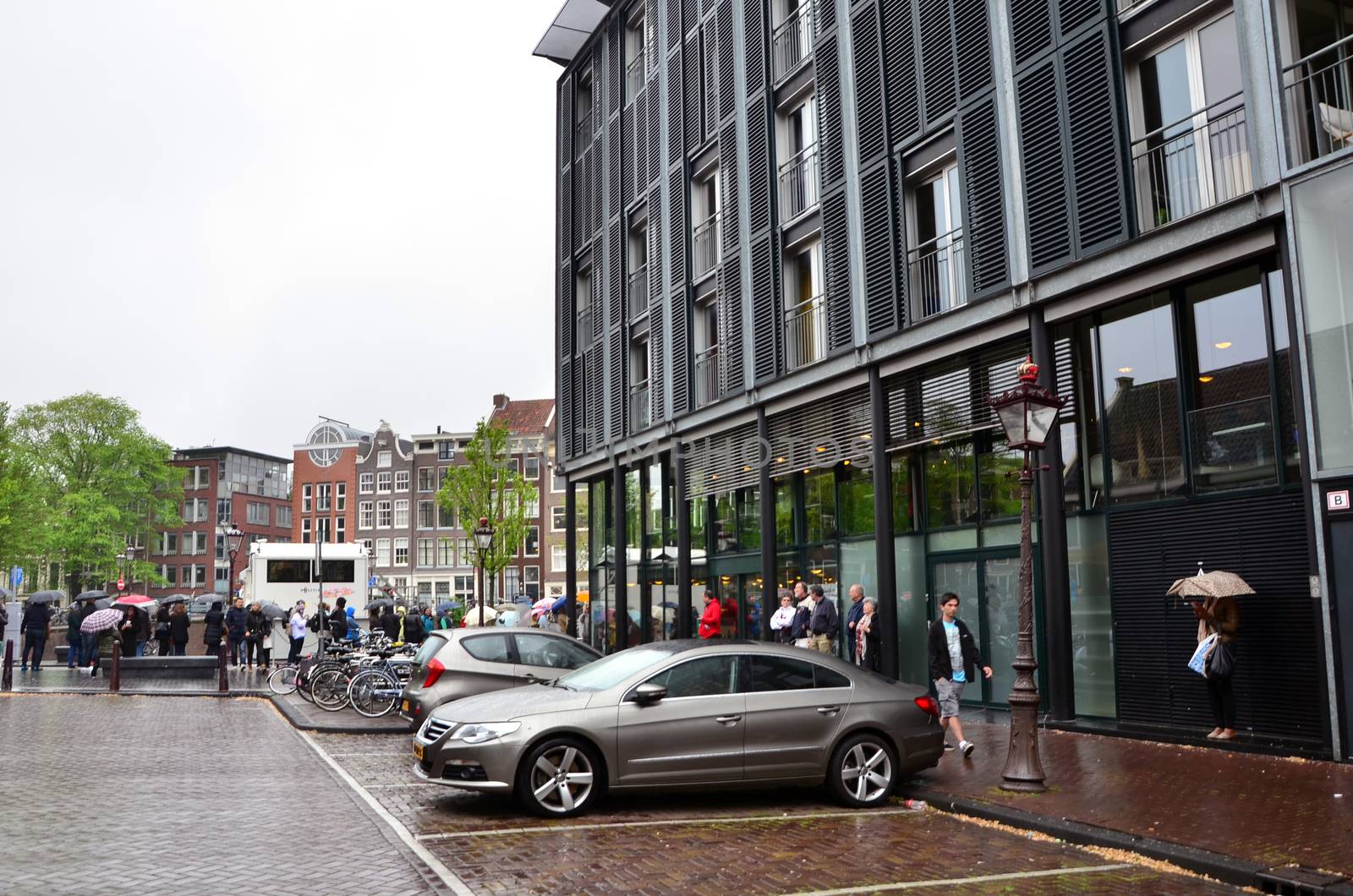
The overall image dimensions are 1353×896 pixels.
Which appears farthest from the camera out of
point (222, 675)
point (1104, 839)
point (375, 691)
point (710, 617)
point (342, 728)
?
point (222, 675)

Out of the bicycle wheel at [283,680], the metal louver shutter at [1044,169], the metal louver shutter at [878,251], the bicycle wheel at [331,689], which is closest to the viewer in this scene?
the metal louver shutter at [1044,169]

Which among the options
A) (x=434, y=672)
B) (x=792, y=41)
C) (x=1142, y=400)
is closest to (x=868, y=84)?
(x=792, y=41)

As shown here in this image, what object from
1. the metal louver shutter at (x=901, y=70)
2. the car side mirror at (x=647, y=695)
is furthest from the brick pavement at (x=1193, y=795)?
the metal louver shutter at (x=901, y=70)

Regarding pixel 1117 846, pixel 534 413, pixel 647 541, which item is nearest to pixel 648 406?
pixel 647 541

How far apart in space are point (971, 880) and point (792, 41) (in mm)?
19009

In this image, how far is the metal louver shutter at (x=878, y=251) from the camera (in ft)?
61.6

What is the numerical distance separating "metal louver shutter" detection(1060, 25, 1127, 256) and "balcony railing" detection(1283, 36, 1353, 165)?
2.18 meters

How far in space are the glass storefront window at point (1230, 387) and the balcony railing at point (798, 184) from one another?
9.52 m

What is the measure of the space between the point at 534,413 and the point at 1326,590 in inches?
2955

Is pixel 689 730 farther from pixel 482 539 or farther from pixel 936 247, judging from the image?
pixel 482 539

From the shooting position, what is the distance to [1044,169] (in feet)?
50.4

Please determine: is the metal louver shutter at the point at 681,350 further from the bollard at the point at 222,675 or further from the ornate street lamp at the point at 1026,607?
the ornate street lamp at the point at 1026,607

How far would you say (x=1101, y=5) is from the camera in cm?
1455

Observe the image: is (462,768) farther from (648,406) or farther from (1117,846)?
(648,406)
